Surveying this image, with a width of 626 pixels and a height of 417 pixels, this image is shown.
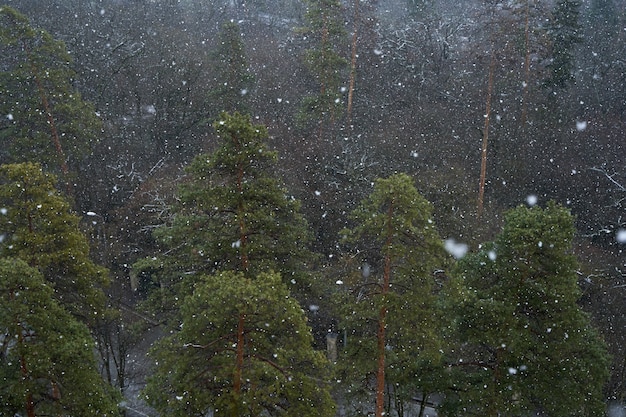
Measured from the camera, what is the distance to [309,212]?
76.3 ft

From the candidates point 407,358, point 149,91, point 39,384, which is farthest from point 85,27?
point 407,358

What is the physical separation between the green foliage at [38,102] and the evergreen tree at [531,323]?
54.2ft

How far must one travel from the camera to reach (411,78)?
34500 millimetres

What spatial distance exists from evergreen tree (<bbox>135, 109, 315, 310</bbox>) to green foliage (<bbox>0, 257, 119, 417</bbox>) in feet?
8.30

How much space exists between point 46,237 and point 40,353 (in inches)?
113

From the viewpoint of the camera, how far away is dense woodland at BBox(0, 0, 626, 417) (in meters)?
10.8

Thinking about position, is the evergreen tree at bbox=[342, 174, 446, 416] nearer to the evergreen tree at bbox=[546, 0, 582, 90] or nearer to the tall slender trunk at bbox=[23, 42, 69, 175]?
the tall slender trunk at bbox=[23, 42, 69, 175]

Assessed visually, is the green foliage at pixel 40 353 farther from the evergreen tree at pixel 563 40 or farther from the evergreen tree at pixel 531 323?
the evergreen tree at pixel 563 40

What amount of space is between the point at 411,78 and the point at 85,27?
804 inches

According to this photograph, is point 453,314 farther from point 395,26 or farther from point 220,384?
point 395,26

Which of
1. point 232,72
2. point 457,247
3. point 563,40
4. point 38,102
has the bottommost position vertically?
point 457,247

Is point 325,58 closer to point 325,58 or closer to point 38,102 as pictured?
point 325,58

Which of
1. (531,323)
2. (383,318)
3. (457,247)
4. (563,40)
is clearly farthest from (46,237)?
(563,40)

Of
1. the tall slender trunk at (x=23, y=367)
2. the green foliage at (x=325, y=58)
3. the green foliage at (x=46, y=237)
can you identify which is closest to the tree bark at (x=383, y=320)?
the green foliage at (x=46, y=237)
